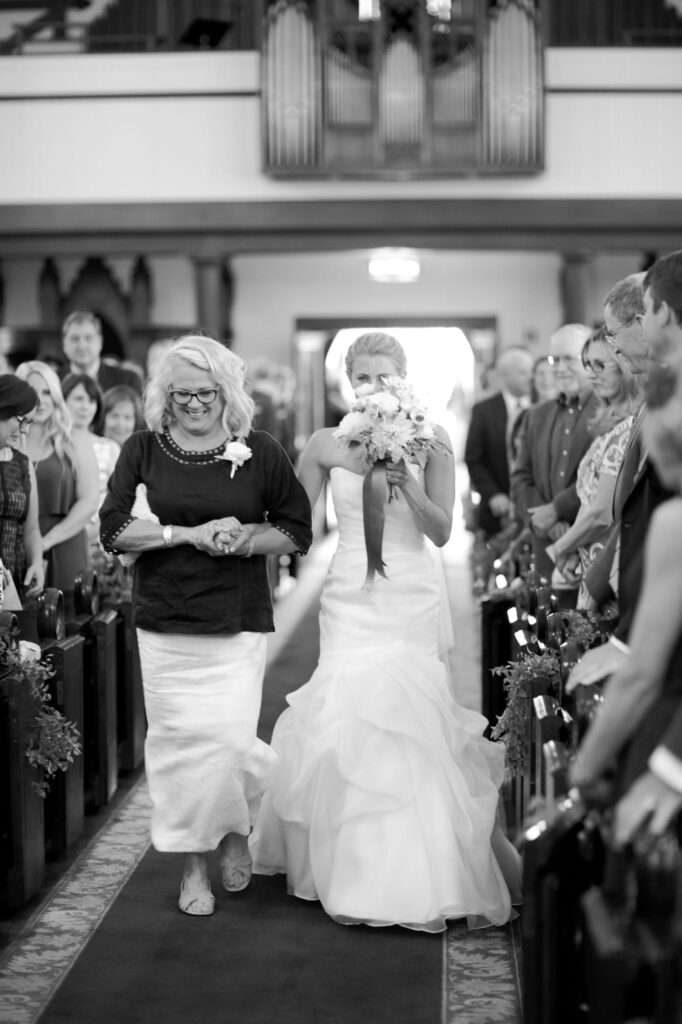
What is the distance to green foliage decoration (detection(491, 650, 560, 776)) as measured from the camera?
14.7 feet

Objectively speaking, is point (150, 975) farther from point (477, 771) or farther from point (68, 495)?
point (68, 495)

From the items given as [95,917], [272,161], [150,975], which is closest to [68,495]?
[95,917]

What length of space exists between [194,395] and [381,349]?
2.36 feet

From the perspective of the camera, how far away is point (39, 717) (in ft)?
15.9

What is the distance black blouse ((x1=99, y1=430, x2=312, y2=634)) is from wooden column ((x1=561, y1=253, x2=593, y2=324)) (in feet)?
37.5

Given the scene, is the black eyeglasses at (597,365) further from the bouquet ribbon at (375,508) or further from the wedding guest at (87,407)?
the wedding guest at (87,407)

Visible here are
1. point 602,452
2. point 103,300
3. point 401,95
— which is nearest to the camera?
point 602,452

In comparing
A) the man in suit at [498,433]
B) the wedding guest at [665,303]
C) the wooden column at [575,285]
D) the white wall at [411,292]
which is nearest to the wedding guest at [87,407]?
the man in suit at [498,433]

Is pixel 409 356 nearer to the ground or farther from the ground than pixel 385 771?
farther from the ground

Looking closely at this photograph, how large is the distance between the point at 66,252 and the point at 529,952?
13.4 metres

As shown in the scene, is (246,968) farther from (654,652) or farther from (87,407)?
(87,407)

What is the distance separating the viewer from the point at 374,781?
182 inches

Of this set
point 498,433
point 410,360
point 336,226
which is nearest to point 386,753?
point 498,433

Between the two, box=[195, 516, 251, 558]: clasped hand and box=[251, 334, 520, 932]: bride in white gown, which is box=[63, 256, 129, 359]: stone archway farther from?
box=[195, 516, 251, 558]: clasped hand
